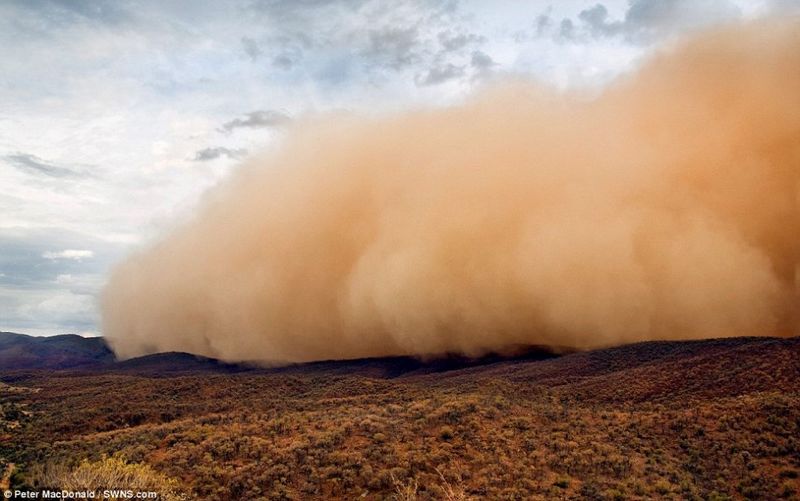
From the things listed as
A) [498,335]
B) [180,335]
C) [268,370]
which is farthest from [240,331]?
[498,335]

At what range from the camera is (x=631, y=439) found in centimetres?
2381

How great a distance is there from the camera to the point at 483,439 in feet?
74.8

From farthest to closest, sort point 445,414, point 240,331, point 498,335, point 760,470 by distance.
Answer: point 240,331 → point 498,335 → point 445,414 → point 760,470

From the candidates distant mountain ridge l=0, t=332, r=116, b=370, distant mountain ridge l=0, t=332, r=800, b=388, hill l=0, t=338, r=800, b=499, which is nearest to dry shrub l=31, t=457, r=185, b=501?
hill l=0, t=338, r=800, b=499

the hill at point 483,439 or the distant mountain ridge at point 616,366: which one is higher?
the distant mountain ridge at point 616,366

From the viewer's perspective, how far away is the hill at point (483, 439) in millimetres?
18922

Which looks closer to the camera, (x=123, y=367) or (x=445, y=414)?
(x=445, y=414)

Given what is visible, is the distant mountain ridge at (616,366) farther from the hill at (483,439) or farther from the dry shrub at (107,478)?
the dry shrub at (107,478)

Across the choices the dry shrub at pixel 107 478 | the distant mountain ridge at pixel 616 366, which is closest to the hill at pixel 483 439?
the distant mountain ridge at pixel 616 366

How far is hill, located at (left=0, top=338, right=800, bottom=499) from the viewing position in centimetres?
1892

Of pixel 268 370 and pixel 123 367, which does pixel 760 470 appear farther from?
pixel 123 367

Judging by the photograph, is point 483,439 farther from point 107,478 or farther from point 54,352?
point 54,352

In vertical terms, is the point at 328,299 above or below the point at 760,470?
above

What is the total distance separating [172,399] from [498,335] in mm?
42120
